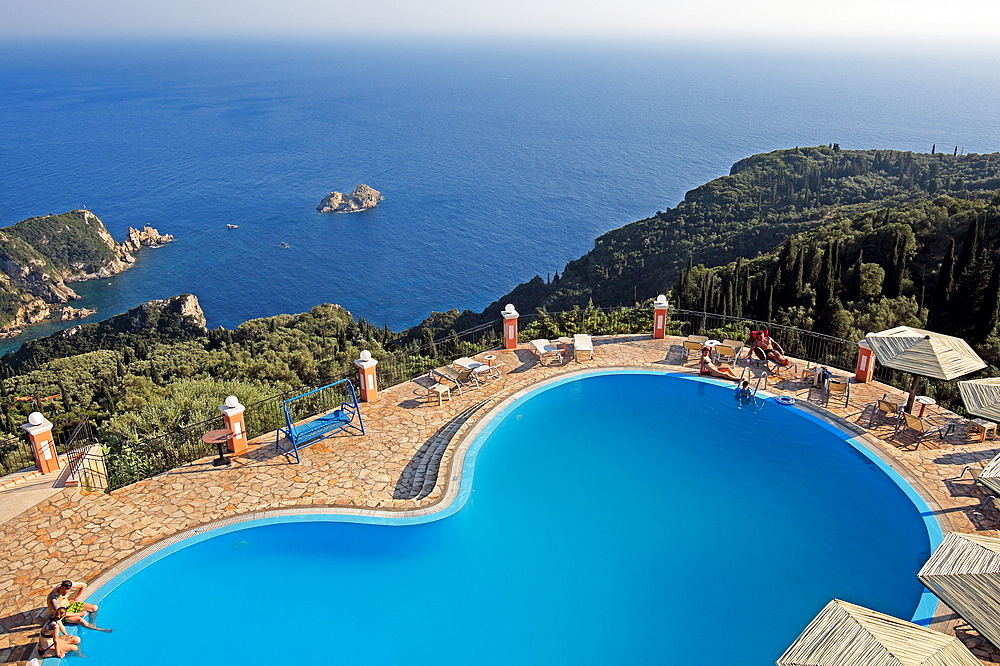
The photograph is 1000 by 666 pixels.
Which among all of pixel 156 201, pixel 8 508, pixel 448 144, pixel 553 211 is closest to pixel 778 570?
pixel 8 508

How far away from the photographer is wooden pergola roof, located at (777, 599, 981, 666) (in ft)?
19.0

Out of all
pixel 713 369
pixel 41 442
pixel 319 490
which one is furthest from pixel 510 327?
pixel 41 442

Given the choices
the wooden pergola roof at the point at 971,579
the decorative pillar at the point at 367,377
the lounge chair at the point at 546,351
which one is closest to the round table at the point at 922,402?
the wooden pergola roof at the point at 971,579

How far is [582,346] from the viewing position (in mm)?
16281

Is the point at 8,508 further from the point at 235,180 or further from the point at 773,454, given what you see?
the point at 235,180

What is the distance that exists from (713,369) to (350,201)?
113m

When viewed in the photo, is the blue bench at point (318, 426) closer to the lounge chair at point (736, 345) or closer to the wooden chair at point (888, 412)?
the lounge chair at point (736, 345)

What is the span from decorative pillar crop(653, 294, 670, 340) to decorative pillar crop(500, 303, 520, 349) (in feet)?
12.4

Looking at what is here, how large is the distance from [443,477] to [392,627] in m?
3.23

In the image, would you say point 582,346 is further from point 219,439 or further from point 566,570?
point 219,439

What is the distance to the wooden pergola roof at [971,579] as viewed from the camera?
20.9ft

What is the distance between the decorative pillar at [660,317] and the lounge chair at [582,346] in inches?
79.5

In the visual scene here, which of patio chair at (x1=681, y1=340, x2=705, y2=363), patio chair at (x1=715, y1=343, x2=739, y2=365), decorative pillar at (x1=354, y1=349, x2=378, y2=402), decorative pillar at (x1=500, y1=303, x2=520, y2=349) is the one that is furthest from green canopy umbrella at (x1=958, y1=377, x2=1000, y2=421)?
decorative pillar at (x1=354, y1=349, x2=378, y2=402)

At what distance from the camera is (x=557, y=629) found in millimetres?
8750
